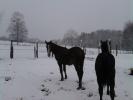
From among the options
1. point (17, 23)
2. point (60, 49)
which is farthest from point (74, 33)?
point (60, 49)

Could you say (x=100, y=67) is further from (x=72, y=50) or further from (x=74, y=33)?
(x=74, y=33)

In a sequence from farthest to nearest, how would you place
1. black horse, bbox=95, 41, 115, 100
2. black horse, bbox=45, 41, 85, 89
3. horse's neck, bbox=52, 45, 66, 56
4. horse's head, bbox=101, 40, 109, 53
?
horse's neck, bbox=52, 45, 66, 56
black horse, bbox=45, 41, 85, 89
horse's head, bbox=101, 40, 109, 53
black horse, bbox=95, 41, 115, 100

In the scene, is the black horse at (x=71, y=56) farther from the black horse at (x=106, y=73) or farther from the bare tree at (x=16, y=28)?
Result: the bare tree at (x=16, y=28)

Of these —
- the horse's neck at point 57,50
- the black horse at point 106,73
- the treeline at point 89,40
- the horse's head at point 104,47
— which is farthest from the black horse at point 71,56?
the treeline at point 89,40

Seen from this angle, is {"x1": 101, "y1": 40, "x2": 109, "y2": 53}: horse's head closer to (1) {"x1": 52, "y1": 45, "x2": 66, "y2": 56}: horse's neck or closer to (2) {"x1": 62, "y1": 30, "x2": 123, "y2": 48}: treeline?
(1) {"x1": 52, "y1": 45, "x2": 66, "y2": 56}: horse's neck

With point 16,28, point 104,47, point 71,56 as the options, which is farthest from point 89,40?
point 104,47

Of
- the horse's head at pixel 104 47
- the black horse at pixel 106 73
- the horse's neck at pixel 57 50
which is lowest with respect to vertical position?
the black horse at pixel 106 73

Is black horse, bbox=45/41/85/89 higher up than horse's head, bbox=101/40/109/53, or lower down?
lower down

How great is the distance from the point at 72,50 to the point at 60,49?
121 cm

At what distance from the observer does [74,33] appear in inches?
3848

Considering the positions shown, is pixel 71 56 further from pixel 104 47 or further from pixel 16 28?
pixel 16 28

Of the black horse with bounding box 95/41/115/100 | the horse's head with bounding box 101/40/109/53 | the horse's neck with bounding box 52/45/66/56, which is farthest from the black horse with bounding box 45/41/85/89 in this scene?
the horse's head with bounding box 101/40/109/53

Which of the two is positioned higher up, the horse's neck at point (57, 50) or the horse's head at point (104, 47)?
the horse's head at point (104, 47)

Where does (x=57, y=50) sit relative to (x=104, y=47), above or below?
below
